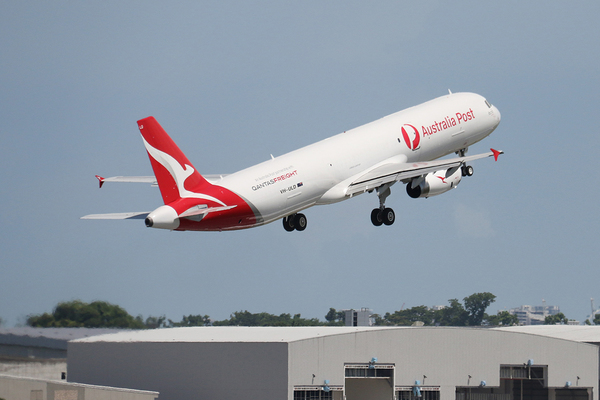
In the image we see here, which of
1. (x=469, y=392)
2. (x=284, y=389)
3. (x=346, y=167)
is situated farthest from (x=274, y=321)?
(x=346, y=167)

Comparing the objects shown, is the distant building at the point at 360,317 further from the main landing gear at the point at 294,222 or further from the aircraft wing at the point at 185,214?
the aircraft wing at the point at 185,214

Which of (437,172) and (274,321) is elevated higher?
(437,172)

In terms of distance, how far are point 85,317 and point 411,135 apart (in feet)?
94.1

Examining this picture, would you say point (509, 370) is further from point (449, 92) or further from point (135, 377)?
point (135, 377)

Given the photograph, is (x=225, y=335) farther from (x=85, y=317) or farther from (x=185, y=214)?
(x=185, y=214)

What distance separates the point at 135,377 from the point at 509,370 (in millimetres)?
29866

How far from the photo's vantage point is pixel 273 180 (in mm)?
51656

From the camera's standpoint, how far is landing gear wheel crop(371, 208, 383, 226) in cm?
6109

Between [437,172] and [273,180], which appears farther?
[437,172]

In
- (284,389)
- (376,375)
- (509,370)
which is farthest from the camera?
(509,370)

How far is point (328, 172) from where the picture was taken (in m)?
55.6

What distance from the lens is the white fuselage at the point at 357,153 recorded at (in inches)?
2026

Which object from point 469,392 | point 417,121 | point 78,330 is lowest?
point 469,392

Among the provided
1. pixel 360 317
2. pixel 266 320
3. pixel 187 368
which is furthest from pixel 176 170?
pixel 266 320
